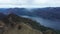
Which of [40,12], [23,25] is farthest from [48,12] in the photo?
[23,25]

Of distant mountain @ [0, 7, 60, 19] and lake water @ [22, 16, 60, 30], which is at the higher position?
distant mountain @ [0, 7, 60, 19]

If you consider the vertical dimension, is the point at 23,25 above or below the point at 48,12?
below

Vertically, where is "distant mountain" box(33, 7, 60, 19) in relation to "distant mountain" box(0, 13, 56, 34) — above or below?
above

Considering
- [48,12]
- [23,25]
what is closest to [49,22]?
[48,12]

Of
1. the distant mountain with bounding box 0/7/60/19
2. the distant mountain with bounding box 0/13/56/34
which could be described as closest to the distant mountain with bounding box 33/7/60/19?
the distant mountain with bounding box 0/7/60/19

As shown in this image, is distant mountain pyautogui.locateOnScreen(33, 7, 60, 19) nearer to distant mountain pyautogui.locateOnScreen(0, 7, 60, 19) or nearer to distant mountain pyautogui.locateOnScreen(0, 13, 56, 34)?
distant mountain pyautogui.locateOnScreen(0, 7, 60, 19)

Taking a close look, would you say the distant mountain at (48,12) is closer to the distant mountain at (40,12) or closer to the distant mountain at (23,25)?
the distant mountain at (40,12)

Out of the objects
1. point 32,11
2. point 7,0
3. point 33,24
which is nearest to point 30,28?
point 33,24

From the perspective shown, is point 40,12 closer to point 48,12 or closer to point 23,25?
point 48,12

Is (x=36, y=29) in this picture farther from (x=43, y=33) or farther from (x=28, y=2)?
(x=28, y=2)

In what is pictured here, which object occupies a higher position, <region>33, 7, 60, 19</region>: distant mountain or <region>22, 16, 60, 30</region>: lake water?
<region>33, 7, 60, 19</region>: distant mountain

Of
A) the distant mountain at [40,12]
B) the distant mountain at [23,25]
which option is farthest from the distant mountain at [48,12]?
→ the distant mountain at [23,25]
